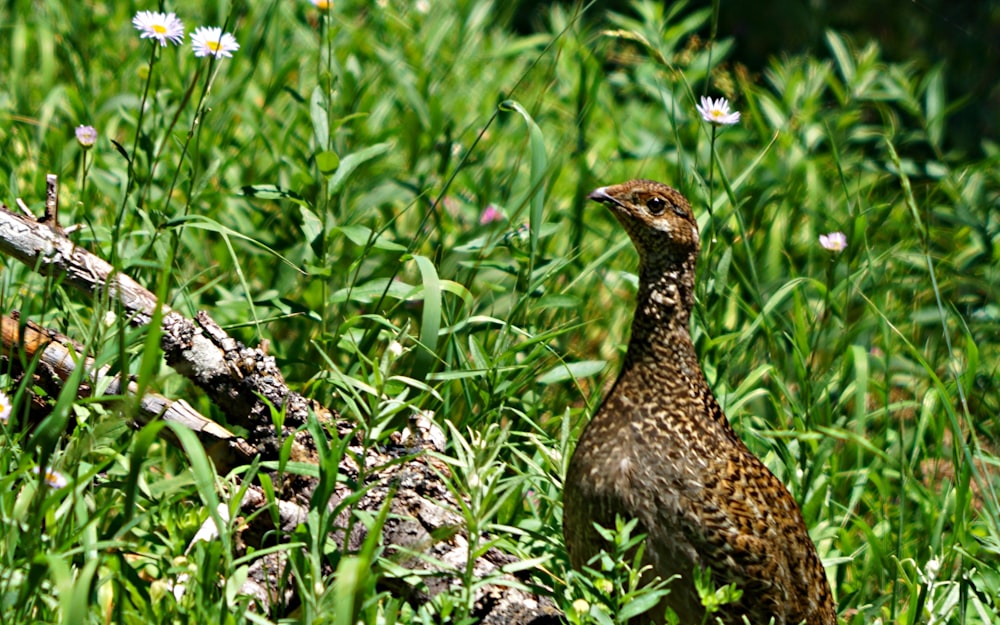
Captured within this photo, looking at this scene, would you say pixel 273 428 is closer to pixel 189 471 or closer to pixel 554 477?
pixel 189 471

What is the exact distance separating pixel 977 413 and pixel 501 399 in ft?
5.59

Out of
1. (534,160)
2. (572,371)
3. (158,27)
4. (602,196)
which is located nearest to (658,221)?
(602,196)

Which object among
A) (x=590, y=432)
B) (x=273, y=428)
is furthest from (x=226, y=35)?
(x=590, y=432)

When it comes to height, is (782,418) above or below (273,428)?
above

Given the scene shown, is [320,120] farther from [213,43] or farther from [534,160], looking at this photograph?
[534,160]

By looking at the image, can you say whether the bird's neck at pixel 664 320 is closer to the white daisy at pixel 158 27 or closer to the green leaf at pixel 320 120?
the green leaf at pixel 320 120

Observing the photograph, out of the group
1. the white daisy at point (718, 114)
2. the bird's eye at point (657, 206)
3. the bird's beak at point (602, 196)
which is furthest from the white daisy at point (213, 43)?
the white daisy at point (718, 114)

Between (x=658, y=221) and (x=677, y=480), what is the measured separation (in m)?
0.67

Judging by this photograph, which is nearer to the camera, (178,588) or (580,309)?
(178,588)

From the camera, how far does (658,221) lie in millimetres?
3115

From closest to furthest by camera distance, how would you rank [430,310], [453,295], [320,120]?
[430,310], [320,120], [453,295]

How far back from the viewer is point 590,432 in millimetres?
2977

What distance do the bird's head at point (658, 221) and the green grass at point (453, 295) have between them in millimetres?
244

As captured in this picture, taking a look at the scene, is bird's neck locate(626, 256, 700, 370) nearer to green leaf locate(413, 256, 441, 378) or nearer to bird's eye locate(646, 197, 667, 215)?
bird's eye locate(646, 197, 667, 215)
